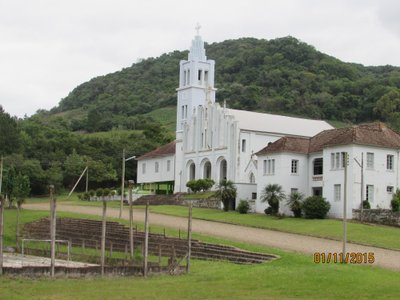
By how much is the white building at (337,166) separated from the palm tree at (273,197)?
94 cm

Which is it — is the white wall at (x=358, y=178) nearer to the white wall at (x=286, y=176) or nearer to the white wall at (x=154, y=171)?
the white wall at (x=286, y=176)

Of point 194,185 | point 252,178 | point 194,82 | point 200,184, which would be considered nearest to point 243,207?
point 252,178

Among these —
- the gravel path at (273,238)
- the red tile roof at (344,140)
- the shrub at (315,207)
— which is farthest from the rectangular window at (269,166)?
the gravel path at (273,238)

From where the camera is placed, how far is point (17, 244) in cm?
3897

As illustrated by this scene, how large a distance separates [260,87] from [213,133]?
201 feet

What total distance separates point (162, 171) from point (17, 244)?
154 ft

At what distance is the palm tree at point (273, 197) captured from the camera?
5500 centimetres

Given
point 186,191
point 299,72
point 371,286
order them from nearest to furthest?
point 371,286 < point 186,191 < point 299,72

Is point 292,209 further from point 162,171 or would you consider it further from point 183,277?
point 162,171

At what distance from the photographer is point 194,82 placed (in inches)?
3337

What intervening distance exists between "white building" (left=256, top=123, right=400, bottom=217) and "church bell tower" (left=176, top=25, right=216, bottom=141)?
25.6 meters

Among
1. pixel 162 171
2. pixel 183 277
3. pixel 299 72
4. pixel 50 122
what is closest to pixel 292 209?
pixel 183 277
